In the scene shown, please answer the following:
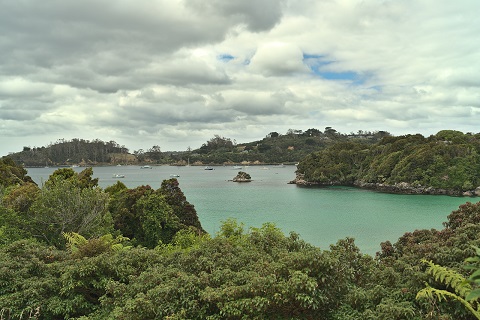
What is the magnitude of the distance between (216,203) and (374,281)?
171ft

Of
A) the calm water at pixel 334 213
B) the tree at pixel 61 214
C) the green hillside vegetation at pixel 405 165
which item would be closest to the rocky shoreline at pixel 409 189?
the green hillside vegetation at pixel 405 165

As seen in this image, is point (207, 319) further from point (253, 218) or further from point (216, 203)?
point (216, 203)

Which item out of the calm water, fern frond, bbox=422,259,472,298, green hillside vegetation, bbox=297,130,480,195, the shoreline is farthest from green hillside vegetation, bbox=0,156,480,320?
green hillside vegetation, bbox=297,130,480,195

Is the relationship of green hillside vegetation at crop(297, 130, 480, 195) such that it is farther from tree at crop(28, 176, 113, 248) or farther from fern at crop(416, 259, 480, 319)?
fern at crop(416, 259, 480, 319)

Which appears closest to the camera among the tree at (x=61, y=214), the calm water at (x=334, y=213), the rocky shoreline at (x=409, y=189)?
the tree at (x=61, y=214)

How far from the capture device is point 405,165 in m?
77.8

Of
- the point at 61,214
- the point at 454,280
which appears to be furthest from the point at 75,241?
the point at 454,280

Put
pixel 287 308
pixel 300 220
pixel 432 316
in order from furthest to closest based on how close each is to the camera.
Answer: pixel 300 220 < pixel 287 308 < pixel 432 316

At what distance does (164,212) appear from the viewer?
2459 cm

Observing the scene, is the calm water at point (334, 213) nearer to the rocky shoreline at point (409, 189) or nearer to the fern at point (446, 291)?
the rocky shoreline at point (409, 189)

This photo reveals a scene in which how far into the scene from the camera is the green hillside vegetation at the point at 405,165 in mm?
71000

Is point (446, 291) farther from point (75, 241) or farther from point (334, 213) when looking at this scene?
point (334, 213)

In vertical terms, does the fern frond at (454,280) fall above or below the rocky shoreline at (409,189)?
above

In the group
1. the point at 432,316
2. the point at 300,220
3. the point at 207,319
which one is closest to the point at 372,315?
the point at 432,316
